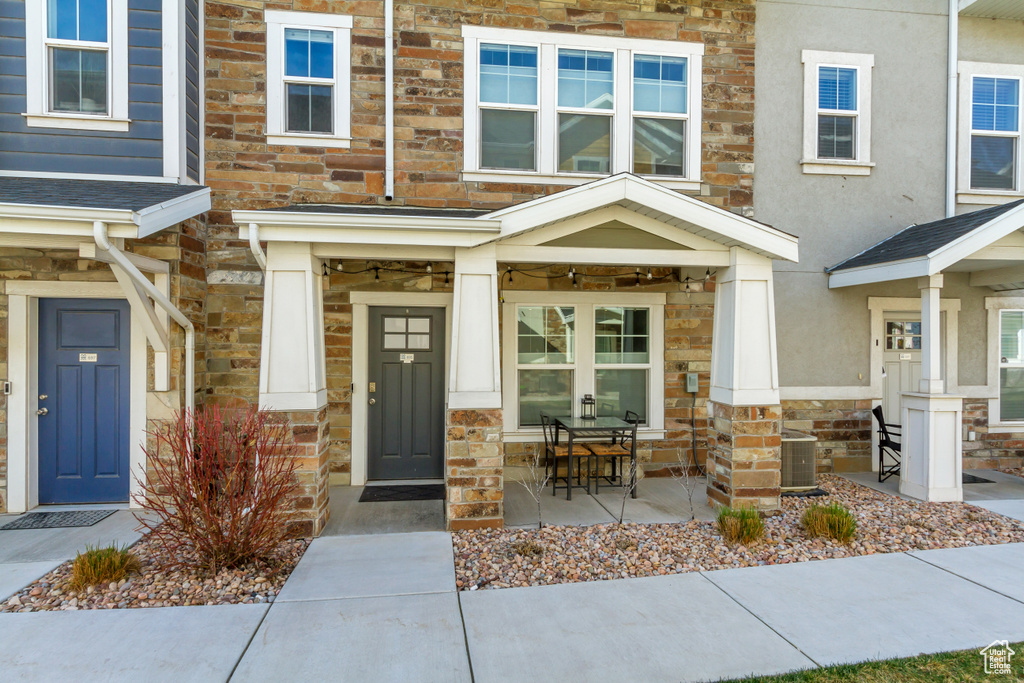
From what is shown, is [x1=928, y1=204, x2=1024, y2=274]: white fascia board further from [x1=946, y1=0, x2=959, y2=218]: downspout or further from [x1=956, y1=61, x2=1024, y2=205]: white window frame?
[x1=956, y1=61, x2=1024, y2=205]: white window frame

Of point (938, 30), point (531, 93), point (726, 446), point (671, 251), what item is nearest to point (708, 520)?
point (726, 446)

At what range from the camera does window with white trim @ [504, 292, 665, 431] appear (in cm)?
660

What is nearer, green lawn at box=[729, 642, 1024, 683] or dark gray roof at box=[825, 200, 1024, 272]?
green lawn at box=[729, 642, 1024, 683]

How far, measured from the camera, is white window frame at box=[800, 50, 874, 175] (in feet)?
22.4

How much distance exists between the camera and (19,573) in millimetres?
3955

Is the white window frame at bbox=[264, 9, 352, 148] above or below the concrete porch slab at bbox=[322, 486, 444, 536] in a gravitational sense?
above

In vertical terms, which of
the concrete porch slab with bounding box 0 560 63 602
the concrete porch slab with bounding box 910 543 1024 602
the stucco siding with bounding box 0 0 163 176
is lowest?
the concrete porch slab with bounding box 910 543 1024 602

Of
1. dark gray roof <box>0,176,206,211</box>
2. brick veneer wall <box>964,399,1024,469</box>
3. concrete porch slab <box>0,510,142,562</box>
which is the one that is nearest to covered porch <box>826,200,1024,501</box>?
brick veneer wall <box>964,399,1024,469</box>

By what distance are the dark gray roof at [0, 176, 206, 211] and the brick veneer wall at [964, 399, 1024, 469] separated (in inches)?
370

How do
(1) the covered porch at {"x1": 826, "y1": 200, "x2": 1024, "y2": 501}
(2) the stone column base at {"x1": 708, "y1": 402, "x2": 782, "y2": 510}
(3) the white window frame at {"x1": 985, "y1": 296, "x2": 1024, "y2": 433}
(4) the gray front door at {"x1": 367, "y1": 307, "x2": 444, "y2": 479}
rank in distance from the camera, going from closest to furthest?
1. (2) the stone column base at {"x1": 708, "y1": 402, "x2": 782, "y2": 510}
2. (1) the covered porch at {"x1": 826, "y1": 200, "x2": 1024, "y2": 501}
3. (4) the gray front door at {"x1": 367, "y1": 307, "x2": 444, "y2": 479}
4. (3) the white window frame at {"x1": 985, "y1": 296, "x2": 1024, "y2": 433}

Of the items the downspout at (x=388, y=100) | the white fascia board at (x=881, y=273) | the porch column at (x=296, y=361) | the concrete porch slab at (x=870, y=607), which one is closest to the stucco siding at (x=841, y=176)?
the white fascia board at (x=881, y=273)

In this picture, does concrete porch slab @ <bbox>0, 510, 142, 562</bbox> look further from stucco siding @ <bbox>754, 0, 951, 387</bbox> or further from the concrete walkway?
stucco siding @ <bbox>754, 0, 951, 387</bbox>

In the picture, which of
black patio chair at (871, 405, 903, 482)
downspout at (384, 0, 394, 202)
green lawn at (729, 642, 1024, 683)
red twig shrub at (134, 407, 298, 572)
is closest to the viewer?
green lawn at (729, 642, 1024, 683)

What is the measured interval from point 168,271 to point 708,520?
18.3ft
